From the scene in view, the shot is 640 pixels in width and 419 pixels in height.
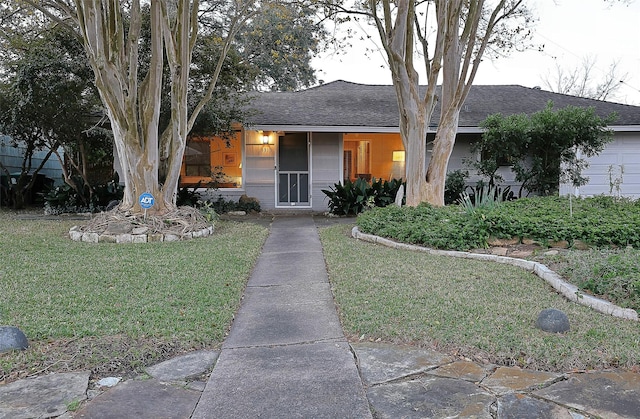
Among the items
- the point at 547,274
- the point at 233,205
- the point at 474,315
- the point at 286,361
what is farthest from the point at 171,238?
the point at 547,274

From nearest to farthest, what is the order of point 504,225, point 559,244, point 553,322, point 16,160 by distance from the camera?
point 553,322, point 559,244, point 504,225, point 16,160

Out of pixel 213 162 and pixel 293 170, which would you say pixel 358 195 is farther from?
pixel 213 162

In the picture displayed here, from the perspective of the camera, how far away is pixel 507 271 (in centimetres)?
584

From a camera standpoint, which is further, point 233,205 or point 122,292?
point 233,205

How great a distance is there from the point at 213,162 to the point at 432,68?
7.22m

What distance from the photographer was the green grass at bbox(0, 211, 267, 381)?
147 inches

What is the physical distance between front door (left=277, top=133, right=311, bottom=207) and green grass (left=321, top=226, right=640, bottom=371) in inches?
309

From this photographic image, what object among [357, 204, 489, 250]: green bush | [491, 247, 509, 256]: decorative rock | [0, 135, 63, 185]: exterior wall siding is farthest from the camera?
[0, 135, 63, 185]: exterior wall siding

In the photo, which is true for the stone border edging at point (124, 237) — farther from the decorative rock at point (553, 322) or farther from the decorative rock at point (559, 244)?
the decorative rock at point (553, 322)

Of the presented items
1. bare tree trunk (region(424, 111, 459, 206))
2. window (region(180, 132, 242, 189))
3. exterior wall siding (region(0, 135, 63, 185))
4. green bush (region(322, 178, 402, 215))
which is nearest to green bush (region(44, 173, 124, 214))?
window (region(180, 132, 242, 189))

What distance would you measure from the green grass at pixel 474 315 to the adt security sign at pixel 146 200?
13.3ft

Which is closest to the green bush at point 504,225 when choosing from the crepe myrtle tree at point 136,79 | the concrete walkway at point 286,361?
the concrete walkway at point 286,361

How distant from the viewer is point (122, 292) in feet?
16.4

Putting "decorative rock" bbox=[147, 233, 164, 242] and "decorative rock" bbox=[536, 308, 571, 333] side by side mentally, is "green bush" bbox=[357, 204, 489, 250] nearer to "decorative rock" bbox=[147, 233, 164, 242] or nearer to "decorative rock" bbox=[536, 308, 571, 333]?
"decorative rock" bbox=[536, 308, 571, 333]
